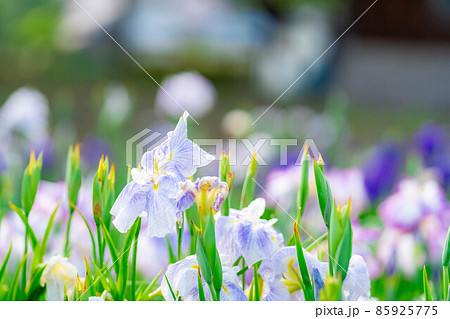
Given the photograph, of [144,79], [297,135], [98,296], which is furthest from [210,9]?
[98,296]

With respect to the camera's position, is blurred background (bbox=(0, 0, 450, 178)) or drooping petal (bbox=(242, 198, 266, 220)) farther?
blurred background (bbox=(0, 0, 450, 178))

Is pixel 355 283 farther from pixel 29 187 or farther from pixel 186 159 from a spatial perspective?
pixel 29 187

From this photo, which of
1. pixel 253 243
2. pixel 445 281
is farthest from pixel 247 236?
pixel 445 281

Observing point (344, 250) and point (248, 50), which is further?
point (248, 50)

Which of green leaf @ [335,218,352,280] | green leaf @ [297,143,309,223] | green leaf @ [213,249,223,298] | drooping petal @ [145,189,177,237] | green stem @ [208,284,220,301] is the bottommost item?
green stem @ [208,284,220,301]

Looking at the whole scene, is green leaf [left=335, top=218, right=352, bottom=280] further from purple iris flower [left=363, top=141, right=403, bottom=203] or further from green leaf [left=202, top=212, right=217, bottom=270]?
purple iris flower [left=363, top=141, right=403, bottom=203]

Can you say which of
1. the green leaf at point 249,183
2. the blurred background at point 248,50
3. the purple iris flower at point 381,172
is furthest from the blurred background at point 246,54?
the green leaf at point 249,183

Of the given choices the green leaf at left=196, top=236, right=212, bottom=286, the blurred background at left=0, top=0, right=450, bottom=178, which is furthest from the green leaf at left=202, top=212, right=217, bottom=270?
the blurred background at left=0, top=0, right=450, bottom=178
